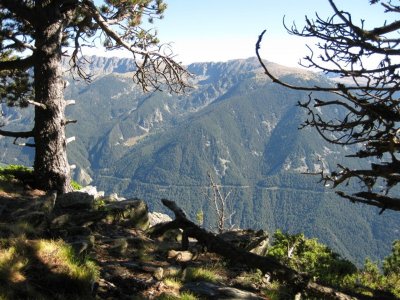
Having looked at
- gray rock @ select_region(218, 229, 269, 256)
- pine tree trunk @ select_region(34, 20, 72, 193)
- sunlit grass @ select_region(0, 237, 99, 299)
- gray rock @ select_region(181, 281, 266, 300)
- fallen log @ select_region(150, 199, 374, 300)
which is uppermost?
pine tree trunk @ select_region(34, 20, 72, 193)

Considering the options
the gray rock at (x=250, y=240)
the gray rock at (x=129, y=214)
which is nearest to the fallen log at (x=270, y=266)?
the gray rock at (x=250, y=240)

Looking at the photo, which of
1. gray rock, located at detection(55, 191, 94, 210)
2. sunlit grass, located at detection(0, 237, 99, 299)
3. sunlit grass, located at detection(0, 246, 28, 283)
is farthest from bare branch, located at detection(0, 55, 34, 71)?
sunlit grass, located at detection(0, 246, 28, 283)

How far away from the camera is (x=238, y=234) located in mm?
12117

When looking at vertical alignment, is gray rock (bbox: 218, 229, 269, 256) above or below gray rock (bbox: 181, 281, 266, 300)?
below

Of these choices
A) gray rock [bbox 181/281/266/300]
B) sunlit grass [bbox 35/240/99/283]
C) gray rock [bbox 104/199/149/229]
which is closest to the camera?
sunlit grass [bbox 35/240/99/283]

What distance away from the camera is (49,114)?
12617 millimetres

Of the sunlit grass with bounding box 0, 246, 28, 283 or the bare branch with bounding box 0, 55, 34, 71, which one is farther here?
the bare branch with bounding box 0, 55, 34, 71

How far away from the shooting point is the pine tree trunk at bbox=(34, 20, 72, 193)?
41.3ft

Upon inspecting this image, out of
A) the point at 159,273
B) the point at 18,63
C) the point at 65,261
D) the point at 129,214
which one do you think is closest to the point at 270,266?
the point at 159,273

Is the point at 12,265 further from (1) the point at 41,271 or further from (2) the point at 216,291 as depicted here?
(2) the point at 216,291

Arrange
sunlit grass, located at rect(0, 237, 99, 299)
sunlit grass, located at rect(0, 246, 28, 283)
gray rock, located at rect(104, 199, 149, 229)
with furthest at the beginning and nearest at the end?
gray rock, located at rect(104, 199, 149, 229) < sunlit grass, located at rect(0, 246, 28, 283) < sunlit grass, located at rect(0, 237, 99, 299)

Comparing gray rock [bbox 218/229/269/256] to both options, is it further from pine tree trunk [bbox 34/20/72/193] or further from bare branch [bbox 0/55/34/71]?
bare branch [bbox 0/55/34/71]

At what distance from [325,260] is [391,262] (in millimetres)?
8365

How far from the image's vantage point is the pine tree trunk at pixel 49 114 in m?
12.6
